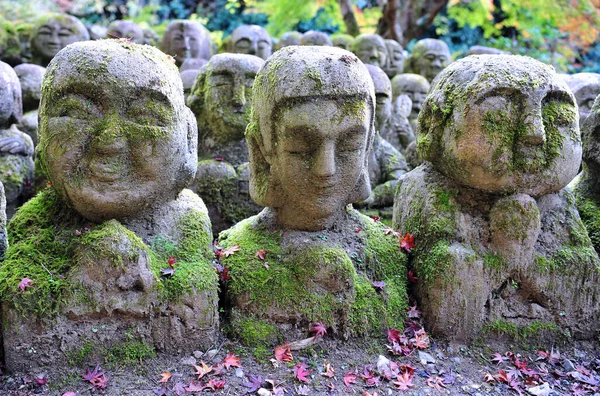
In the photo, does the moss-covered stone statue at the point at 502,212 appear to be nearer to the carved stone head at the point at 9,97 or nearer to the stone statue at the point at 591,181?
the stone statue at the point at 591,181

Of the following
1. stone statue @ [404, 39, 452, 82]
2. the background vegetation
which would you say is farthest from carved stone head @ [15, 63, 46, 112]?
stone statue @ [404, 39, 452, 82]

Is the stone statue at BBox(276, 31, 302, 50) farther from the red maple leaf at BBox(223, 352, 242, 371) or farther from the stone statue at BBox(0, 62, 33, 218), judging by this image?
the red maple leaf at BBox(223, 352, 242, 371)

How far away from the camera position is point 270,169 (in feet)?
10.5

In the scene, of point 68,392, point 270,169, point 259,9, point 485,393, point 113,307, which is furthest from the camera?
point 259,9

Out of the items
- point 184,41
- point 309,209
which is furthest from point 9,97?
point 184,41

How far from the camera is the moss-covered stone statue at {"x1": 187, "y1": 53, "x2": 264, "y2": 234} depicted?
518cm

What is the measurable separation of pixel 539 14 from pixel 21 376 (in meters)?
13.8

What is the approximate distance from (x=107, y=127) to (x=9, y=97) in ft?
9.66

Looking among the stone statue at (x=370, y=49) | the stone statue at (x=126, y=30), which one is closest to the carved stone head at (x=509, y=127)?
the stone statue at (x=370, y=49)

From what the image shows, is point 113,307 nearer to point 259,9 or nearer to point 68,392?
point 68,392

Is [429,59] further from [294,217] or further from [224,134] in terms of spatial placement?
[294,217]

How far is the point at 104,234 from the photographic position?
277 cm

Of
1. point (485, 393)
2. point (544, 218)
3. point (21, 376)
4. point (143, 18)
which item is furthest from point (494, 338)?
point (143, 18)

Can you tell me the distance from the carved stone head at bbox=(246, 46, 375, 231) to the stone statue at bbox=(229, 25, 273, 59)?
A: 6770 millimetres
